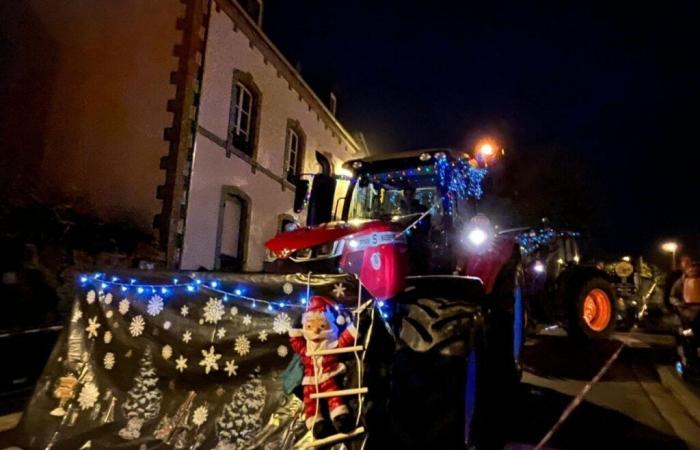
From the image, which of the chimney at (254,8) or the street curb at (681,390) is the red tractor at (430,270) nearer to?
the street curb at (681,390)

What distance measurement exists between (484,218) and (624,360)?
4651mm

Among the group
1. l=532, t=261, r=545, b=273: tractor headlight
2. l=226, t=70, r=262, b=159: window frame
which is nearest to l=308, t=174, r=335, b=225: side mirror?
l=532, t=261, r=545, b=273: tractor headlight

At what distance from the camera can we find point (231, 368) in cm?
394

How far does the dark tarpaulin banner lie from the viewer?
3766mm

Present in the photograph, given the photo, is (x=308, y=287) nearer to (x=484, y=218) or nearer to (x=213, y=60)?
(x=484, y=218)

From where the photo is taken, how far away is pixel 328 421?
11.2 ft

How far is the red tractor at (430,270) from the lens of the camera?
144 inches

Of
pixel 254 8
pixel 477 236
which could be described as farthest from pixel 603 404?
pixel 254 8

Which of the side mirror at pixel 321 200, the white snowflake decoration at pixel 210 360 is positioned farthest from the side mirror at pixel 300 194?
the white snowflake decoration at pixel 210 360

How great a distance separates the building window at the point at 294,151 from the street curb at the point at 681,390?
37.1 feet

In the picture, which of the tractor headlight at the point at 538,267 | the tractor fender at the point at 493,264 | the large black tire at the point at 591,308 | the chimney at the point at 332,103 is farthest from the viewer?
the chimney at the point at 332,103

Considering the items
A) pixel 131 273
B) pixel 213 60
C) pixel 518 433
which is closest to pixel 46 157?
pixel 213 60

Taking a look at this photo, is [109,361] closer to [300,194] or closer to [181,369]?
[181,369]

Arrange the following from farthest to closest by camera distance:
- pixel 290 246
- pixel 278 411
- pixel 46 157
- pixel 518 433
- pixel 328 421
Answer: pixel 46 157
pixel 518 433
pixel 290 246
pixel 278 411
pixel 328 421
